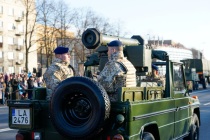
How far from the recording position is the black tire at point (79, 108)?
5262mm

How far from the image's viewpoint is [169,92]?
7.06 meters

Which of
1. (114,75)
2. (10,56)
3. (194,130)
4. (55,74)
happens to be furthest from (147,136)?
(10,56)

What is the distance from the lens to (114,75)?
19.9ft

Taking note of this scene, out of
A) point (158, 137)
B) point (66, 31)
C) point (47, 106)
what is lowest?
point (158, 137)

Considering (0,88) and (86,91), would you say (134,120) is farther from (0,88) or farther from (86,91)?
(0,88)

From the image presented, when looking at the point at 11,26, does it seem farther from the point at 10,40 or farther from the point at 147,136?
the point at 147,136

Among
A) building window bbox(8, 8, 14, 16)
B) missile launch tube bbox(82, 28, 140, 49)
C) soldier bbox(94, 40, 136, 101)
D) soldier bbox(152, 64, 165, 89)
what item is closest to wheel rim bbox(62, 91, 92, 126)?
soldier bbox(94, 40, 136, 101)

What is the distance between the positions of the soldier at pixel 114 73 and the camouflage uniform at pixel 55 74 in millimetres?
622

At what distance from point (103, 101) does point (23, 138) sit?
1.53 metres

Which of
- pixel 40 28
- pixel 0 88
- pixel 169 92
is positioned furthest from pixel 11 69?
pixel 169 92

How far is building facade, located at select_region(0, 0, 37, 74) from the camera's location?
230 feet

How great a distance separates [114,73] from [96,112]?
976 millimetres

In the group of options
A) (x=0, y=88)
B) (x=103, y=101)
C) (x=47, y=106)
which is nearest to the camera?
(x=103, y=101)

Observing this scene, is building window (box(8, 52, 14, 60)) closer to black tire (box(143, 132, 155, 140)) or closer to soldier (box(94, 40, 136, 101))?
soldier (box(94, 40, 136, 101))
